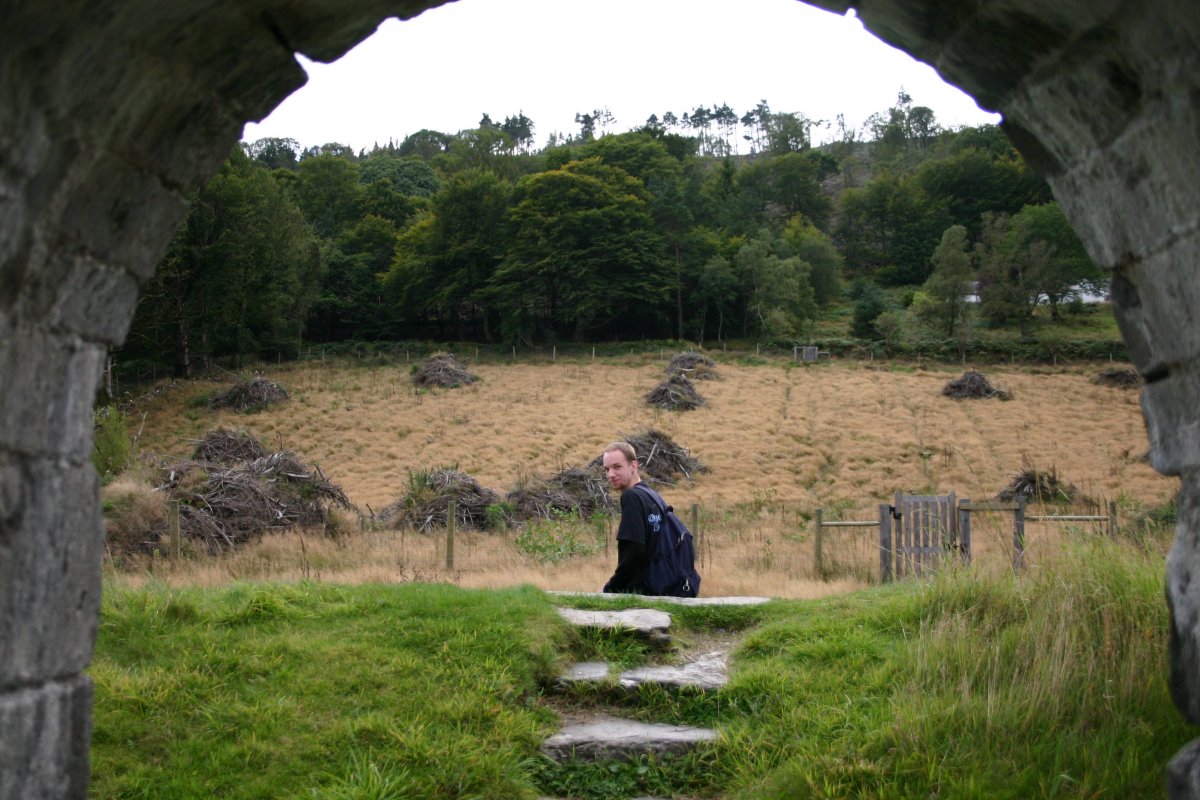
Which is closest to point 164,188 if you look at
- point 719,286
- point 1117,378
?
point 1117,378

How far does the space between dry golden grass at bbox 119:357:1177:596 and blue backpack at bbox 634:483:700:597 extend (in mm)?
2909

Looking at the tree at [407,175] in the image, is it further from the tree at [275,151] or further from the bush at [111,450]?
the bush at [111,450]

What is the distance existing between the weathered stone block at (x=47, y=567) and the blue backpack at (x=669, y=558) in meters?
3.79

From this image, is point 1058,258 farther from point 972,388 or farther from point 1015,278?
point 972,388

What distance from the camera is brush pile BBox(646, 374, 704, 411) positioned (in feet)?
103

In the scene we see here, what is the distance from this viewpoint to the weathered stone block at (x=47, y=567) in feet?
8.27

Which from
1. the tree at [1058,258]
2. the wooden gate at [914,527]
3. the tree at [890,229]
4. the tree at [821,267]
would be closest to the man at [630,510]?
the wooden gate at [914,527]

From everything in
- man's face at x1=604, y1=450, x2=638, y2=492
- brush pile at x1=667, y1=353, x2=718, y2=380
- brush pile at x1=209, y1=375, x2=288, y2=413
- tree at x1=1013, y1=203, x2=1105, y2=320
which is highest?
tree at x1=1013, y1=203, x2=1105, y2=320

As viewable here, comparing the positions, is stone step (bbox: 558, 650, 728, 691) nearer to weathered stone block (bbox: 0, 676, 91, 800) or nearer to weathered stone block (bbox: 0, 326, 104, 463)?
weathered stone block (bbox: 0, 676, 91, 800)

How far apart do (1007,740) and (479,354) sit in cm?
4128

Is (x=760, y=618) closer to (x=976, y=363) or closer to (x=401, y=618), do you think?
(x=401, y=618)

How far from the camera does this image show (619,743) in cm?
431

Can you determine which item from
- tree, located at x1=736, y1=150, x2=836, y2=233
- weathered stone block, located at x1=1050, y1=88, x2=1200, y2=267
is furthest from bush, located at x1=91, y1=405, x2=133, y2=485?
tree, located at x1=736, y1=150, x2=836, y2=233

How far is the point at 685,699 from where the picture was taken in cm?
488
